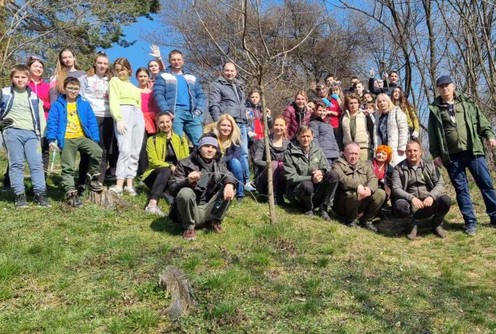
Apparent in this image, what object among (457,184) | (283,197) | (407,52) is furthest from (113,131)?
(407,52)

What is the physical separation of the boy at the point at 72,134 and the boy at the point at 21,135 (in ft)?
0.74

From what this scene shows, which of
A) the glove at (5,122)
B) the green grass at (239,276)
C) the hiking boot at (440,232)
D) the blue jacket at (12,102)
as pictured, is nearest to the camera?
the green grass at (239,276)

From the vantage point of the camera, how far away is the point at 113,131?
24.7ft

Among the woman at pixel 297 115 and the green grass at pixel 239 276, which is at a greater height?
the woman at pixel 297 115

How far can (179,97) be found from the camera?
7617 millimetres

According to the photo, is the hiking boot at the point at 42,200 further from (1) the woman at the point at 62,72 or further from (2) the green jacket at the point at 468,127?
(2) the green jacket at the point at 468,127

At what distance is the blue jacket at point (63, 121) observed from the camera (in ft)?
21.3

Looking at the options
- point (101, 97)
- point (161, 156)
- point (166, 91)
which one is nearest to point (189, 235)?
point (161, 156)

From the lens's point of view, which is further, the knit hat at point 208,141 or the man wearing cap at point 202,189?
the knit hat at point 208,141

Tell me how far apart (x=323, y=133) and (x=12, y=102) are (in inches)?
187

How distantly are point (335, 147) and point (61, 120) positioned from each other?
434 centimetres

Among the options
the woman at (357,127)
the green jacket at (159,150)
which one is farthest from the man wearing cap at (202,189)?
the woman at (357,127)

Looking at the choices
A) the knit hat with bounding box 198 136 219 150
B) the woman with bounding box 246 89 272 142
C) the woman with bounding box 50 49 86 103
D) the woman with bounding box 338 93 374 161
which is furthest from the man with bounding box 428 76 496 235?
the woman with bounding box 50 49 86 103

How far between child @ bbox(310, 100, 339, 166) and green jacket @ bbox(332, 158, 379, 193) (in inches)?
38.3
